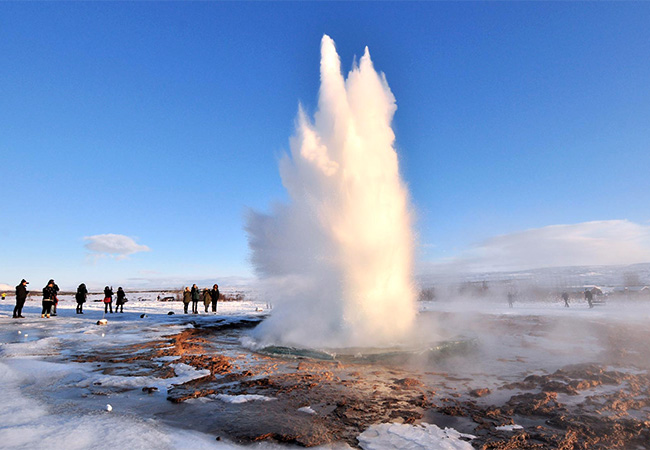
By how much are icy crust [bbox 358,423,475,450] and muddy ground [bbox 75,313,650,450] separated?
0.57 ft

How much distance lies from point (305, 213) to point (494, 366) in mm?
8061

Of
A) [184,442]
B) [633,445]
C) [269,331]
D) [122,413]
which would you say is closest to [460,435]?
[633,445]

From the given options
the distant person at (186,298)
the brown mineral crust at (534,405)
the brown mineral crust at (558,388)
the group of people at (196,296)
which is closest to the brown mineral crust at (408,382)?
the brown mineral crust at (534,405)

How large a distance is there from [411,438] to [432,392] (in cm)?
248

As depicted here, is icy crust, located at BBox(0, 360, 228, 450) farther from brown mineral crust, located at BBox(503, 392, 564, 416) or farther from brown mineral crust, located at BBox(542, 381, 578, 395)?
brown mineral crust, located at BBox(542, 381, 578, 395)

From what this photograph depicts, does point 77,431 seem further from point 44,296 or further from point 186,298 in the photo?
point 186,298

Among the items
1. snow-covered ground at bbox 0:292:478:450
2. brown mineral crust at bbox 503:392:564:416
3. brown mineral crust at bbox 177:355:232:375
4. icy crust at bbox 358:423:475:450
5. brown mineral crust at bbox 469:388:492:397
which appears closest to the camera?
snow-covered ground at bbox 0:292:478:450

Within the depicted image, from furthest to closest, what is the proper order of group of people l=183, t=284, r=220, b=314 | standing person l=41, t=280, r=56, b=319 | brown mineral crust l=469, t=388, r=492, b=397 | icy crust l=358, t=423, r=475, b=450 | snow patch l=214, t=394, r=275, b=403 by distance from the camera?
group of people l=183, t=284, r=220, b=314, standing person l=41, t=280, r=56, b=319, brown mineral crust l=469, t=388, r=492, b=397, snow patch l=214, t=394, r=275, b=403, icy crust l=358, t=423, r=475, b=450

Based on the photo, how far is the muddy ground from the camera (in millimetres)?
4555

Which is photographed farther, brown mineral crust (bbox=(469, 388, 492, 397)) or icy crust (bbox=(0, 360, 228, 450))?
brown mineral crust (bbox=(469, 388, 492, 397))

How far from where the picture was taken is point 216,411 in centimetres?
520

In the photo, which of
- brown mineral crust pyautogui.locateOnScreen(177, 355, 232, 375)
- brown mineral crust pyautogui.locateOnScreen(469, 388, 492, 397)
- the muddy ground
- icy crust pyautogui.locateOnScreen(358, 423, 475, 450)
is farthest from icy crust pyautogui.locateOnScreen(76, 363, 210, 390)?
brown mineral crust pyautogui.locateOnScreen(469, 388, 492, 397)

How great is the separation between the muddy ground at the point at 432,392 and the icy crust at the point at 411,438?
0.57ft

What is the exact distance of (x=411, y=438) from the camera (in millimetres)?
4320
